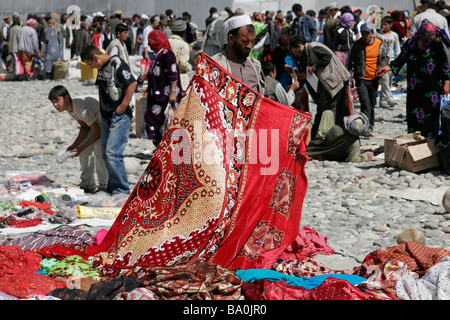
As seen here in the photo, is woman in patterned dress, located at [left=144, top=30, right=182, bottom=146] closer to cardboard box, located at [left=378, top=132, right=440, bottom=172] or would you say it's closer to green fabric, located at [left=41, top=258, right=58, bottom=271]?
cardboard box, located at [left=378, top=132, right=440, bottom=172]

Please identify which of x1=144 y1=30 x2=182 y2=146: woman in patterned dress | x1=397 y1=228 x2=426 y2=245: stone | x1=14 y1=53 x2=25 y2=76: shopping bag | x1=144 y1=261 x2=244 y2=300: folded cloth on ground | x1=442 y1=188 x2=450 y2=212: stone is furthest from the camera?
x1=14 y1=53 x2=25 y2=76: shopping bag

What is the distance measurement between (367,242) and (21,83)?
Result: 1699 centimetres

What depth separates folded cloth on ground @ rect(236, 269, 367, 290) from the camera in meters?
4.54

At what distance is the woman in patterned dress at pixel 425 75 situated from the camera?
31.2 ft

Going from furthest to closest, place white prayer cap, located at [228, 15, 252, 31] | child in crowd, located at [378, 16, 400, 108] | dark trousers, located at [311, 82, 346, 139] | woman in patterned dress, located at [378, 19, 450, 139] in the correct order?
child in crowd, located at [378, 16, 400, 108] < dark trousers, located at [311, 82, 346, 139] < woman in patterned dress, located at [378, 19, 450, 139] < white prayer cap, located at [228, 15, 252, 31]

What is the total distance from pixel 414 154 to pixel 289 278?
4445 millimetres

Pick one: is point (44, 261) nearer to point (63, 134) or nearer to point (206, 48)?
point (63, 134)

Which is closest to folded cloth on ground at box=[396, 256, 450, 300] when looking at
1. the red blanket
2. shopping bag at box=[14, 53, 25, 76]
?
the red blanket

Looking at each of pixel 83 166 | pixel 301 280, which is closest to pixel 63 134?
pixel 83 166

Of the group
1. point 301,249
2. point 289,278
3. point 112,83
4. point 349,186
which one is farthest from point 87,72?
point 289,278

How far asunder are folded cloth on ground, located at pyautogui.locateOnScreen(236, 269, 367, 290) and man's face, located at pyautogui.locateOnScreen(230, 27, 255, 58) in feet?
6.47

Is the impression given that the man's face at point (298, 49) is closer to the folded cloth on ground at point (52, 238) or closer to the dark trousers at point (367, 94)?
the dark trousers at point (367, 94)

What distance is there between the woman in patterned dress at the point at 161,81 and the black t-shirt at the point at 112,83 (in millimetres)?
1778

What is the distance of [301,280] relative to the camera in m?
4.62
